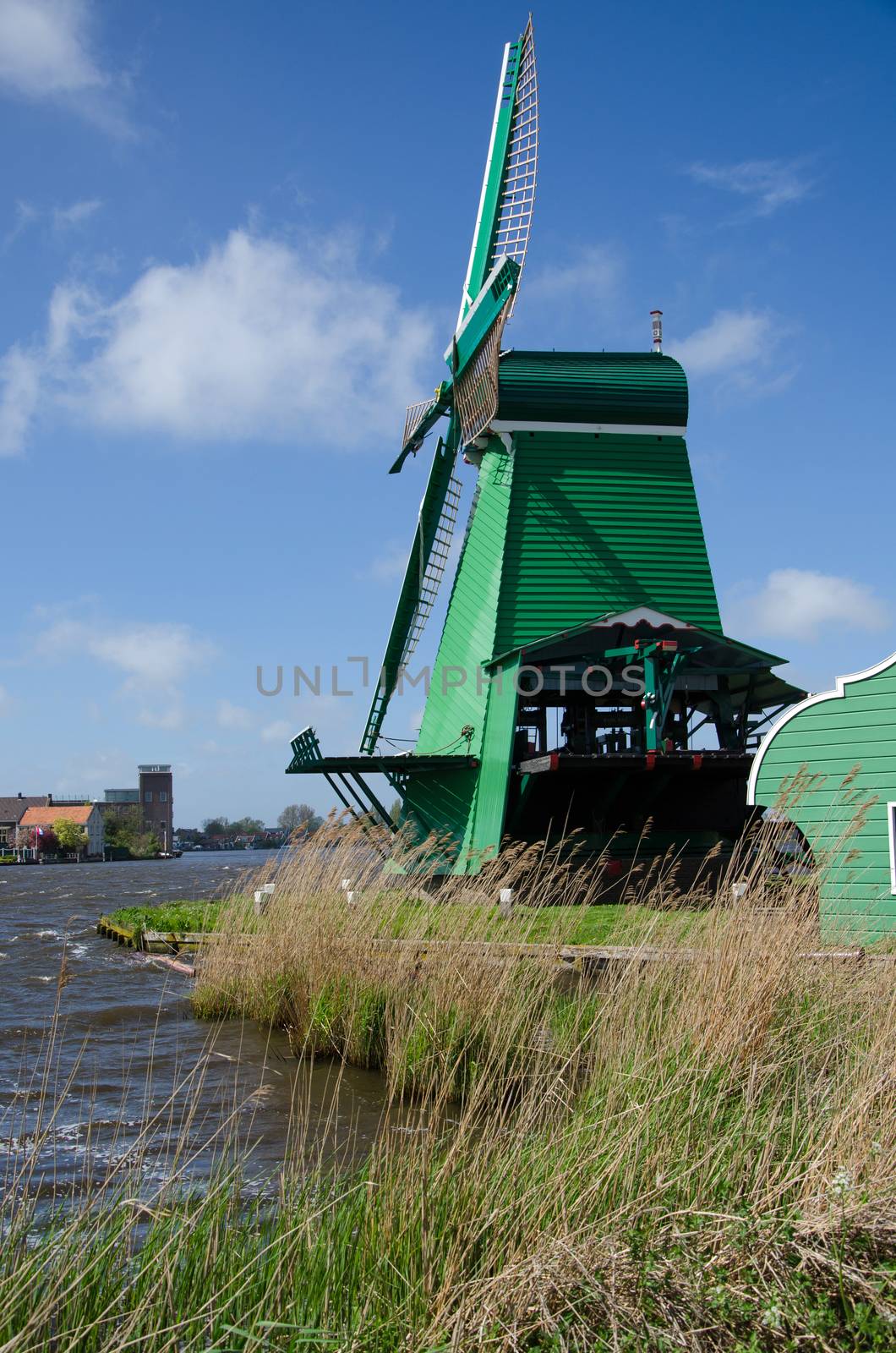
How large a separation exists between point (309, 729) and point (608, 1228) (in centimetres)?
1467

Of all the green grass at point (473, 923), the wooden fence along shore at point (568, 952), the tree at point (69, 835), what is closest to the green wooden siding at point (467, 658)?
the wooden fence along shore at point (568, 952)

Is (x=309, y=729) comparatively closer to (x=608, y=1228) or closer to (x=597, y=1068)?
(x=597, y=1068)

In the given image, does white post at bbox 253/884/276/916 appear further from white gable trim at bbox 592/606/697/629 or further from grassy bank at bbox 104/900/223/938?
white gable trim at bbox 592/606/697/629

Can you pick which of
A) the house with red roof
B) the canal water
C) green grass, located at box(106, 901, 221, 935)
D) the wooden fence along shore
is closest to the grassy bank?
green grass, located at box(106, 901, 221, 935)

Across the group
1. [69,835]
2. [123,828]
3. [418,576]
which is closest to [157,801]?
[123,828]

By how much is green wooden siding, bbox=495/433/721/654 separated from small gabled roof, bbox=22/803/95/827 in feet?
273

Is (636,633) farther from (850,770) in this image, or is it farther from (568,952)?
(568,952)

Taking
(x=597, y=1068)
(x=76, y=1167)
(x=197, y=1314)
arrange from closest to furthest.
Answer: (x=197, y=1314)
(x=597, y=1068)
(x=76, y=1167)

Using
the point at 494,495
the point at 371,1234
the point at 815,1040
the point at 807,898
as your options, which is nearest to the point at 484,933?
the point at 807,898

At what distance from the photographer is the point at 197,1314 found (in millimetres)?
2846

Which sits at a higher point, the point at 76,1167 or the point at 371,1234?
the point at 371,1234

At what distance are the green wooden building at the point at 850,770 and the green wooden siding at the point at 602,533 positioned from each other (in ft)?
22.9

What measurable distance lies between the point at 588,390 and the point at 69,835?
80413mm

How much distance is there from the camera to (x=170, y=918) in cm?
1548
